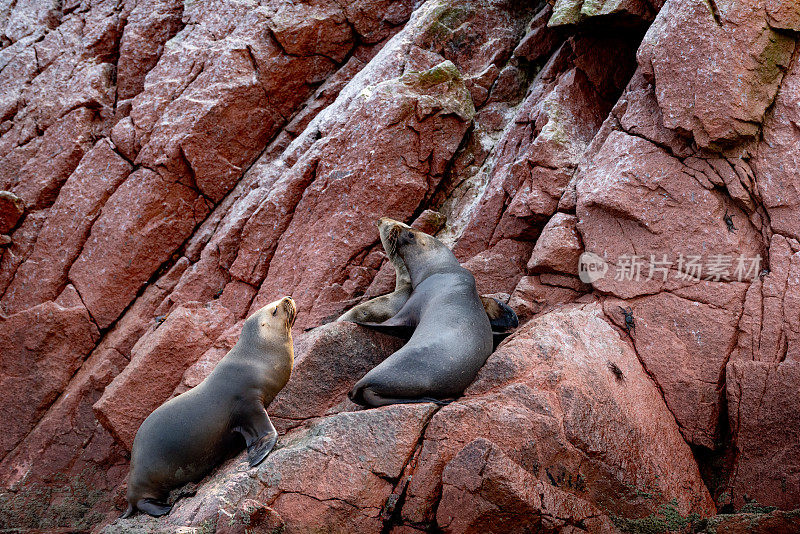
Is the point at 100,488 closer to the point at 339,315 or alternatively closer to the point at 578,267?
the point at 339,315

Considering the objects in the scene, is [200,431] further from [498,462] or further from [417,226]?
[417,226]

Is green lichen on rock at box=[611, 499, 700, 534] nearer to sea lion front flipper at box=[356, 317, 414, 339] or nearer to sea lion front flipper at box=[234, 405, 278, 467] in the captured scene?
sea lion front flipper at box=[356, 317, 414, 339]

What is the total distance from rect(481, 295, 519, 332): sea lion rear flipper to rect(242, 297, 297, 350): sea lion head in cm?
196

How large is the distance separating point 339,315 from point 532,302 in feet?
6.77

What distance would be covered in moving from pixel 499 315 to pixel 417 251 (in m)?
1.20

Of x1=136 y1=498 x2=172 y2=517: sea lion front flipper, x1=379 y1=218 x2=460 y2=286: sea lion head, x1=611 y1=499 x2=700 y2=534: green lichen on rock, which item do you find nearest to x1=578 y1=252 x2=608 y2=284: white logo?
x1=379 y1=218 x2=460 y2=286: sea lion head

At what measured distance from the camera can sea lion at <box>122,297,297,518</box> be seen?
6.20m

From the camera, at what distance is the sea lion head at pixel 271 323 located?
6.88 m

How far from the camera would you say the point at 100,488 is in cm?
802

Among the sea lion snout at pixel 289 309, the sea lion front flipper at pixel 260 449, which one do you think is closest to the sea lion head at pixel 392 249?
the sea lion snout at pixel 289 309

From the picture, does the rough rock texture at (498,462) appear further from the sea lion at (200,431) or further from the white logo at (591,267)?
the white logo at (591,267)

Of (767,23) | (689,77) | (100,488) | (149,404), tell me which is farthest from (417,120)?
(100,488)

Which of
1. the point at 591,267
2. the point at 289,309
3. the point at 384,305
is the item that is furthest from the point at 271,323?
the point at 591,267

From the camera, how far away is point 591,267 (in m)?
6.67
